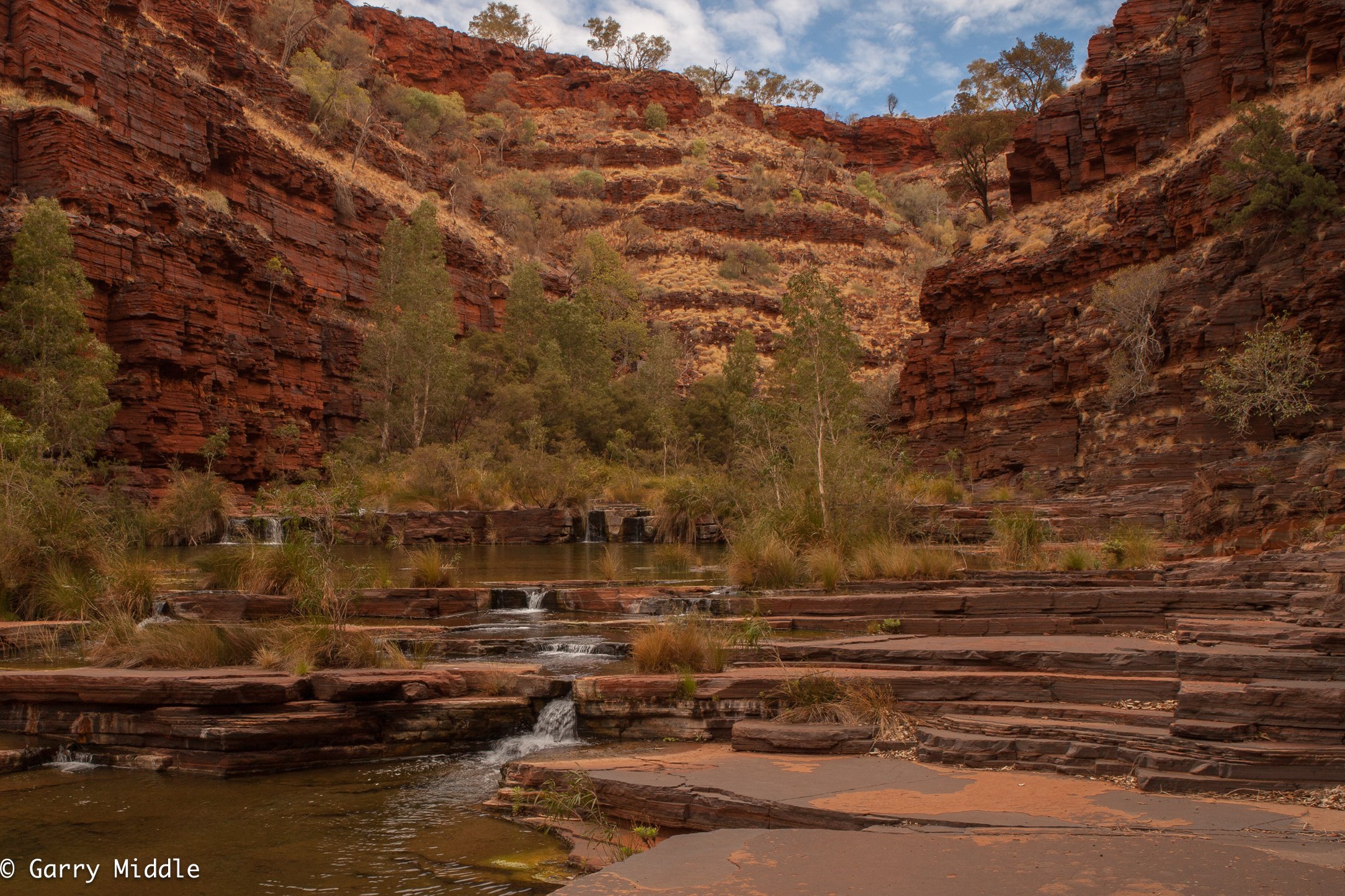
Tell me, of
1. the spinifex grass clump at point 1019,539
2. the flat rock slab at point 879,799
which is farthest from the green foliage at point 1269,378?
the flat rock slab at point 879,799

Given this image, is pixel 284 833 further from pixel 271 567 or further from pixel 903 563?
pixel 903 563

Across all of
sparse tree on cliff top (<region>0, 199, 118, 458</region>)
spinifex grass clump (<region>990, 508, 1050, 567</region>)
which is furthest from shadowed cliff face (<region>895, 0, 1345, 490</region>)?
sparse tree on cliff top (<region>0, 199, 118, 458</region>)

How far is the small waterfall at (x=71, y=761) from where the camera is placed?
6.21 metres

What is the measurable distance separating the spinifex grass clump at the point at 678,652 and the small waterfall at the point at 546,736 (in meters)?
0.69

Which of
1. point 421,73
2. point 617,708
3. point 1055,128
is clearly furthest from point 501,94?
point 617,708

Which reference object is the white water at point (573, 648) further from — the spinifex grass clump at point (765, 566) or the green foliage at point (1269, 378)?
the green foliage at point (1269, 378)

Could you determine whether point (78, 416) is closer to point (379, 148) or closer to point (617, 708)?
point (617, 708)

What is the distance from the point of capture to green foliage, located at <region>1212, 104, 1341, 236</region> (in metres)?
19.8

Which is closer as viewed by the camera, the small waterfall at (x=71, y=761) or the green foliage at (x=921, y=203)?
the small waterfall at (x=71, y=761)

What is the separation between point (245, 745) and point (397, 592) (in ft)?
18.5

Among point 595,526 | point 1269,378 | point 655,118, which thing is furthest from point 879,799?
point 655,118

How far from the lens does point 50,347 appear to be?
22469mm

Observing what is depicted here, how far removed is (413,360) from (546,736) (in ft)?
98.5

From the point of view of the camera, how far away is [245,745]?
6215mm
